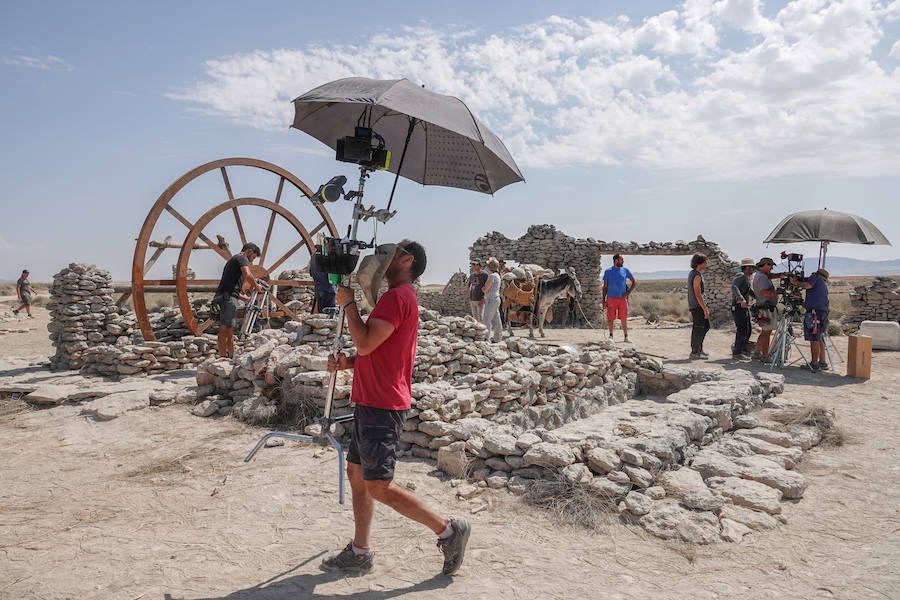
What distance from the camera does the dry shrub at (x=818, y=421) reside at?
17.6 ft

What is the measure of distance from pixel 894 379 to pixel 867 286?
9.07 meters

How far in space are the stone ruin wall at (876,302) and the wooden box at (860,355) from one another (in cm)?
759

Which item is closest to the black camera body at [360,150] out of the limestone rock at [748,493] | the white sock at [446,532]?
the white sock at [446,532]

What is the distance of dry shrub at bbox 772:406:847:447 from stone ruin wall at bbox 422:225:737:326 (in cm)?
1144

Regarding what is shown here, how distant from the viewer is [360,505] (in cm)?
272

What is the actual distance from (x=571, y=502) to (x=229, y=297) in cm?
576

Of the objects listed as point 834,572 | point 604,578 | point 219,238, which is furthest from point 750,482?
point 219,238

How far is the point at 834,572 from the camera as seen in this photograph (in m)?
2.98

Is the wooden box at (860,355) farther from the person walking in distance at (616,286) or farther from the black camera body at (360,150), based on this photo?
the black camera body at (360,150)

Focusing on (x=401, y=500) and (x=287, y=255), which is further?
(x=287, y=255)

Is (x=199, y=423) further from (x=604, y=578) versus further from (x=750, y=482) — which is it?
(x=750, y=482)

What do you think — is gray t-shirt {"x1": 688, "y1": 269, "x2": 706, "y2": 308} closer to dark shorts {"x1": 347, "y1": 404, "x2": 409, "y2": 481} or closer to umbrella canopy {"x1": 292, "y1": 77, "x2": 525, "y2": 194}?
umbrella canopy {"x1": 292, "y1": 77, "x2": 525, "y2": 194}

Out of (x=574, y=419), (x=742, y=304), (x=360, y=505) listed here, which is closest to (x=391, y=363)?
(x=360, y=505)

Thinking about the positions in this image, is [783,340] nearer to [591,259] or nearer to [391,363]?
A: [391,363]
